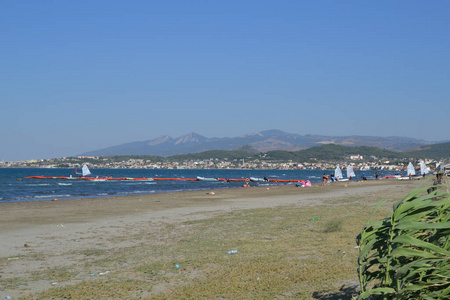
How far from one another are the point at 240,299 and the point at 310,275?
165cm

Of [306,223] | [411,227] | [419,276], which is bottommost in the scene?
[306,223]

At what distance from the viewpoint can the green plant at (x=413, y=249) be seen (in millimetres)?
3846

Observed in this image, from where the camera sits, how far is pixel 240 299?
7.41m

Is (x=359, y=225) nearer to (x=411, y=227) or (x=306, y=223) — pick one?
(x=306, y=223)

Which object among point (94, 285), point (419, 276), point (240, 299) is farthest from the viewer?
point (94, 285)

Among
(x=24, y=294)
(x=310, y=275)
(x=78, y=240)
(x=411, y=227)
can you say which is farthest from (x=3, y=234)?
(x=411, y=227)

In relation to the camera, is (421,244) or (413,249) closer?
(421,244)

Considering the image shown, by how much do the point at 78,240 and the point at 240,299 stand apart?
8.35m

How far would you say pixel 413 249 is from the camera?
4008 millimetres

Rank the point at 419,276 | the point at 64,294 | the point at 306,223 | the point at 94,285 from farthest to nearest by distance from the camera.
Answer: the point at 306,223 < the point at 94,285 < the point at 64,294 < the point at 419,276

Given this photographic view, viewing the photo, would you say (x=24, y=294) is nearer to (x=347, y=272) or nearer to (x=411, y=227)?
(x=347, y=272)

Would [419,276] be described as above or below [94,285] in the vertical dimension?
above

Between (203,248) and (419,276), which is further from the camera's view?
(203,248)

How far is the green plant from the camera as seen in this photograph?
3846mm
